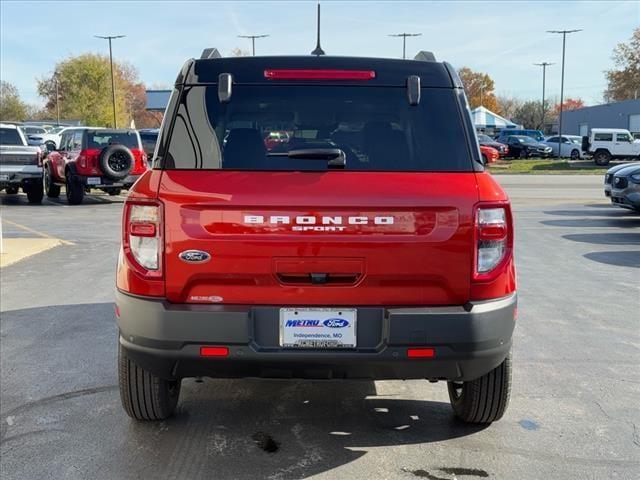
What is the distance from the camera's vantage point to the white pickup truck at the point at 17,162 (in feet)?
52.2

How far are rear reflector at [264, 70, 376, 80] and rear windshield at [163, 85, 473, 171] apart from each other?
1.9 inches

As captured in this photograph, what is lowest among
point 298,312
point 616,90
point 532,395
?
point 532,395

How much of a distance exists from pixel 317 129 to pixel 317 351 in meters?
1.09

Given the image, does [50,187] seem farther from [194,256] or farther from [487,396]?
[487,396]

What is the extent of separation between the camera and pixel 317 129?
3326 millimetres

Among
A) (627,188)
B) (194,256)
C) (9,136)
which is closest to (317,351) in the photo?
(194,256)

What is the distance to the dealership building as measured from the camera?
2455 inches

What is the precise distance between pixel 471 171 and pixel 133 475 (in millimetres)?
2177

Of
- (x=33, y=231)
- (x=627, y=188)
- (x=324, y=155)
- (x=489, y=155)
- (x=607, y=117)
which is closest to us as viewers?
(x=324, y=155)

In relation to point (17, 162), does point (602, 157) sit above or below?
below

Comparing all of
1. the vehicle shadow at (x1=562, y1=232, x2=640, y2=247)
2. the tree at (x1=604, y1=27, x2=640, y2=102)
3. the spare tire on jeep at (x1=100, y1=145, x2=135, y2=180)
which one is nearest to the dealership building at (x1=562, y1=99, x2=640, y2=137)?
the tree at (x1=604, y1=27, x2=640, y2=102)

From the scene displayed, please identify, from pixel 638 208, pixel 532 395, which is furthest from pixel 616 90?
pixel 532 395

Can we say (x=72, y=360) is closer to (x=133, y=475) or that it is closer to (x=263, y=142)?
(x=133, y=475)

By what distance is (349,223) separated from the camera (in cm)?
299
